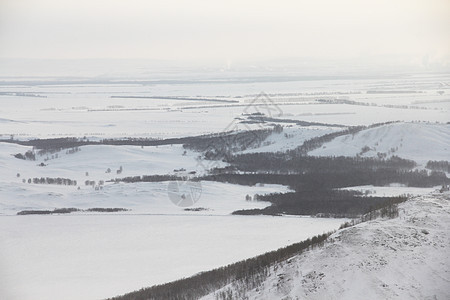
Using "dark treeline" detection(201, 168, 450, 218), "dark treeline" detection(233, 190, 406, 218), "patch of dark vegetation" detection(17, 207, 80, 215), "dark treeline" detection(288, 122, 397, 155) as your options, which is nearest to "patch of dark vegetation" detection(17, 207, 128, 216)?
"patch of dark vegetation" detection(17, 207, 80, 215)

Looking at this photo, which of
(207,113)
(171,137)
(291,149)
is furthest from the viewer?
(207,113)

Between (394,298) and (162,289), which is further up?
(394,298)

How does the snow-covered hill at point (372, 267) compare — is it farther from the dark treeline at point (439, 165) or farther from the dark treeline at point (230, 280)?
the dark treeline at point (439, 165)

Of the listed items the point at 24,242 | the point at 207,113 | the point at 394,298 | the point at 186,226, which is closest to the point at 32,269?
the point at 24,242

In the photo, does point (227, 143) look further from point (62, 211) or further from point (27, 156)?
point (62, 211)

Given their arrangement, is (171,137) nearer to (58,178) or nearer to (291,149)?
(291,149)

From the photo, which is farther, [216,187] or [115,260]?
[216,187]

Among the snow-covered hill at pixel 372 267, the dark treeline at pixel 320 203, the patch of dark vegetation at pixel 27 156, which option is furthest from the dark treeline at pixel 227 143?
the snow-covered hill at pixel 372 267
